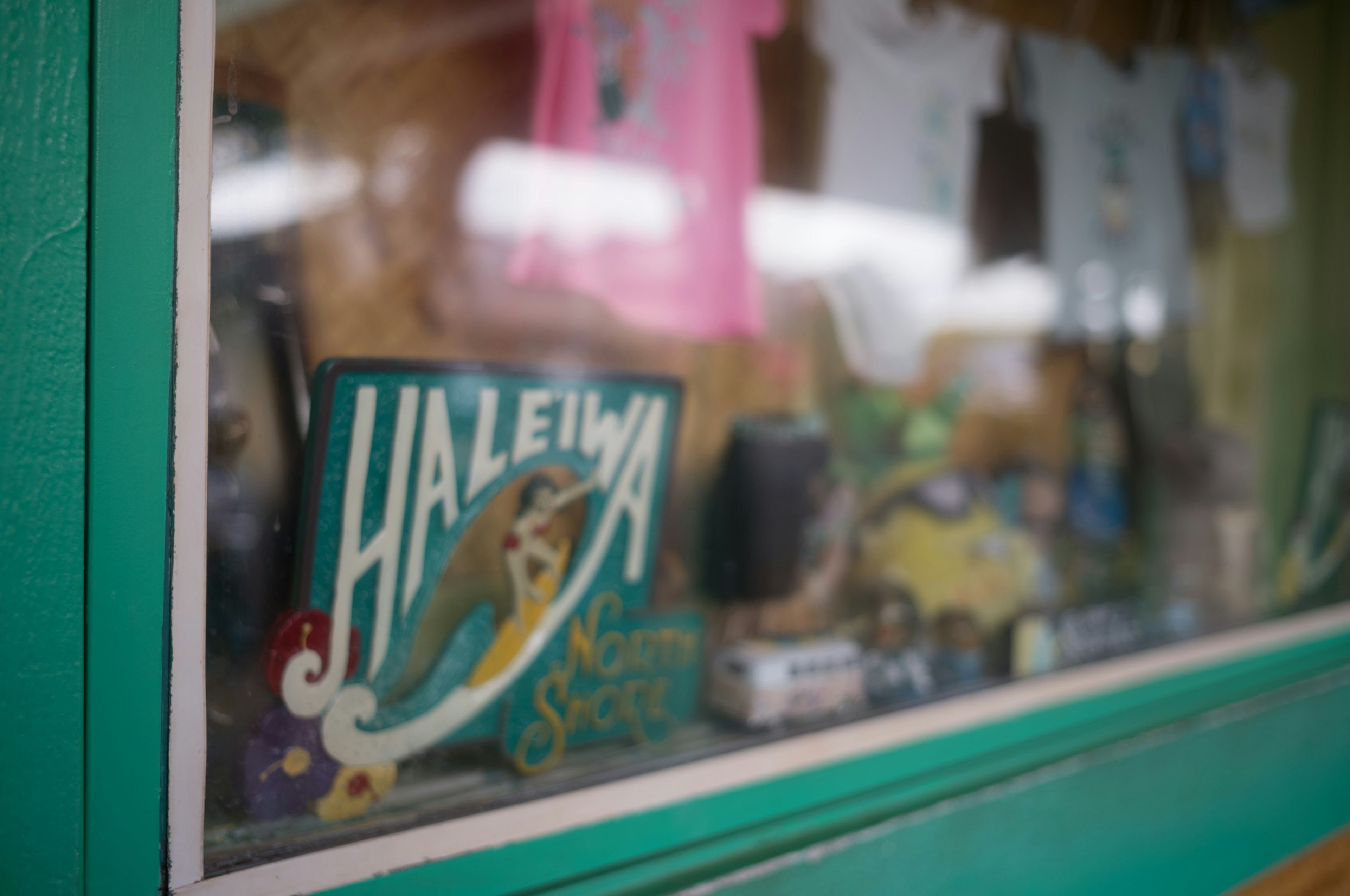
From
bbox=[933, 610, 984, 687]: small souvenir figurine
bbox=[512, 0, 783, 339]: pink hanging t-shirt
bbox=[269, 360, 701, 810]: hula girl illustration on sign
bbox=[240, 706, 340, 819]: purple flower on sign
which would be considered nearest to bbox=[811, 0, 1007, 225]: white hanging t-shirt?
bbox=[512, 0, 783, 339]: pink hanging t-shirt

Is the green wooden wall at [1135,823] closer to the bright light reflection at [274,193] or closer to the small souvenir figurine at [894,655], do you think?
the small souvenir figurine at [894,655]

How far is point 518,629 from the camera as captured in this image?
1032 mm

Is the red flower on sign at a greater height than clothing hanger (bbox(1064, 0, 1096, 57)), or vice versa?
clothing hanger (bbox(1064, 0, 1096, 57))

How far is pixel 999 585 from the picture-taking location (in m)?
1.61

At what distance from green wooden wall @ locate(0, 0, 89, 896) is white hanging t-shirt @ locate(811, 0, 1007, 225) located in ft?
3.59

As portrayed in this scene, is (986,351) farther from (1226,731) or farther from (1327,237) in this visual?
(1327,237)

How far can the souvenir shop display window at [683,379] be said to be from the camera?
859 millimetres

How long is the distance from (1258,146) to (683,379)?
1807 millimetres

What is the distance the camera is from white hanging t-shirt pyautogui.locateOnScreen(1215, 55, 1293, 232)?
2035 millimetres

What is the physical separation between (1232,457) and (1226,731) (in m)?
0.71

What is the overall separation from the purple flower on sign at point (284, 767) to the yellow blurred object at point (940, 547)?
922mm

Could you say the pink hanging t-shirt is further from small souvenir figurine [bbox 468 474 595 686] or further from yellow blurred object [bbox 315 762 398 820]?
yellow blurred object [bbox 315 762 398 820]

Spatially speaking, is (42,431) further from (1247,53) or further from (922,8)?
(1247,53)

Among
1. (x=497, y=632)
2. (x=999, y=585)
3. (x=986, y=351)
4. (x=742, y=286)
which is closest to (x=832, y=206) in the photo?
(x=742, y=286)
